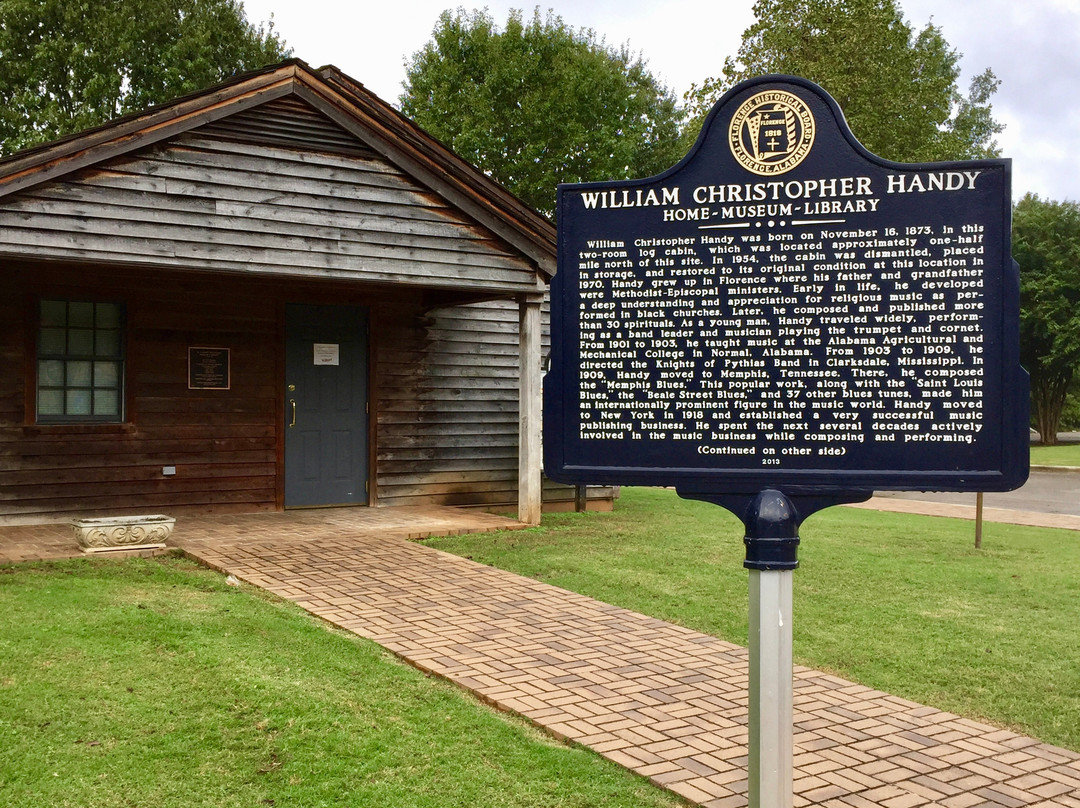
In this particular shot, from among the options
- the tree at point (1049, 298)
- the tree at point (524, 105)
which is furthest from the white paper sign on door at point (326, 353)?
the tree at point (1049, 298)

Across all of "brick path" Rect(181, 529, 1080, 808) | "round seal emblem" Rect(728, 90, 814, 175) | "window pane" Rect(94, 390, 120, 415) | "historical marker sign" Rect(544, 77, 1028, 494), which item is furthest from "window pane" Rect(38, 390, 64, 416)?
"round seal emblem" Rect(728, 90, 814, 175)

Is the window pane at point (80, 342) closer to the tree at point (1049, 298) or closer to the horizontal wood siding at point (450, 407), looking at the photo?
the horizontal wood siding at point (450, 407)

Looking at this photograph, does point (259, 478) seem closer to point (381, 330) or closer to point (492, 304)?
point (381, 330)

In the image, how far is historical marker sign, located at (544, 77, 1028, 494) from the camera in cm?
374

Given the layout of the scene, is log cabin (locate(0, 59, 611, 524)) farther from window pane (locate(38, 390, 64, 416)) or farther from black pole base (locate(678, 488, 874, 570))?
black pole base (locate(678, 488, 874, 570))

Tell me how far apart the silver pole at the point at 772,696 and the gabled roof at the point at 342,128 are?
7.59 m

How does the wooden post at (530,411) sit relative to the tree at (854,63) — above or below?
below

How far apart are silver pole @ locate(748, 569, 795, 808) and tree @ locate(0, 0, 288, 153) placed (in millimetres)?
32775

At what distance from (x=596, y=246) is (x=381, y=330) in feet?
30.5

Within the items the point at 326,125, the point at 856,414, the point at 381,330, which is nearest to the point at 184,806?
the point at 856,414

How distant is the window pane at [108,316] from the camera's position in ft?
37.9

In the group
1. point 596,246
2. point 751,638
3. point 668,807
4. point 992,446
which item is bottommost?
point 668,807

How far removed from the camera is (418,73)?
141 feet

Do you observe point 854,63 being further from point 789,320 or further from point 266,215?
point 789,320
